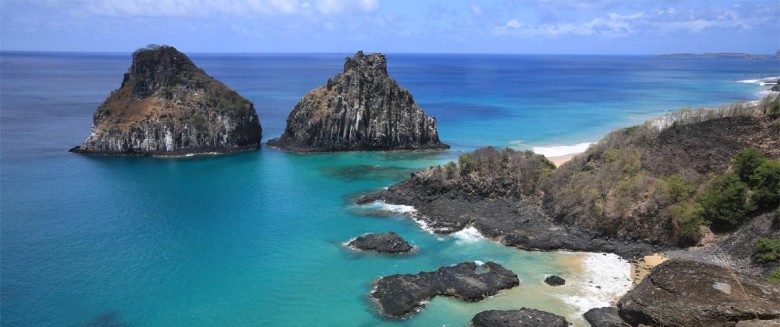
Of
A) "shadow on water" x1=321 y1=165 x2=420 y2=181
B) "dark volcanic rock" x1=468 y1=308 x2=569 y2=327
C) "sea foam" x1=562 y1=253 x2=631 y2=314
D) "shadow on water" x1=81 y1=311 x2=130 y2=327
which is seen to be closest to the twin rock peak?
"shadow on water" x1=321 y1=165 x2=420 y2=181

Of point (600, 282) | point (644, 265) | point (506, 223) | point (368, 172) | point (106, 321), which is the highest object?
point (368, 172)

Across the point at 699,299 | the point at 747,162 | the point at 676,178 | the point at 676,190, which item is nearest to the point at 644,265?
the point at 676,190

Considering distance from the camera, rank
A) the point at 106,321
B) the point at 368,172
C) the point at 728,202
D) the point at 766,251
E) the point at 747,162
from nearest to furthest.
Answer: the point at 106,321 < the point at 766,251 < the point at 728,202 < the point at 747,162 < the point at 368,172

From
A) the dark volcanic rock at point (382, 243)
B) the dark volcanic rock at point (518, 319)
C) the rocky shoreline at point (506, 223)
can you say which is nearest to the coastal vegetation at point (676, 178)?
the rocky shoreline at point (506, 223)

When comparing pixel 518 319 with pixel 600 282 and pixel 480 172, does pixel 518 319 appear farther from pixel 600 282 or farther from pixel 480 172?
pixel 480 172

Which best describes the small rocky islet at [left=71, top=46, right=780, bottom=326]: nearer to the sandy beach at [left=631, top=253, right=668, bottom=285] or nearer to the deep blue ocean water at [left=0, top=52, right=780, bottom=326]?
the sandy beach at [left=631, top=253, right=668, bottom=285]

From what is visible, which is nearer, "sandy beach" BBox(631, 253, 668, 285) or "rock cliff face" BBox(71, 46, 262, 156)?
"sandy beach" BBox(631, 253, 668, 285)
